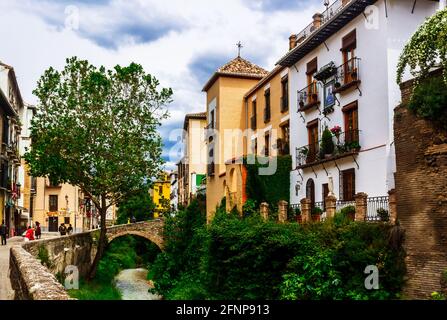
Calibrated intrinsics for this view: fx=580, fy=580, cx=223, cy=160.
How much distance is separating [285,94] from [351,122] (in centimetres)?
761

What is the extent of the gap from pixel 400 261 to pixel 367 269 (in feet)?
3.79

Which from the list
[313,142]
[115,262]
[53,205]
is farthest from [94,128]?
[53,205]

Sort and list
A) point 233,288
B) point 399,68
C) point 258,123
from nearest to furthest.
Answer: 1. point 399,68
2. point 233,288
3. point 258,123

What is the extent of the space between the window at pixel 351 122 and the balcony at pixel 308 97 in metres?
2.56

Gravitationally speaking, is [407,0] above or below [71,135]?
above

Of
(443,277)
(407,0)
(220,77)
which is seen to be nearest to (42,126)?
(220,77)

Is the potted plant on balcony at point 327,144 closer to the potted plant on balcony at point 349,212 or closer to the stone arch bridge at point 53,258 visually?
the potted plant on balcony at point 349,212

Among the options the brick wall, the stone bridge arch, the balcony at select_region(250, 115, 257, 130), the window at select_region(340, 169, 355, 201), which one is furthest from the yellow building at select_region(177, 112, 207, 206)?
the brick wall

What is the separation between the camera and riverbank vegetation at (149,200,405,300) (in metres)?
17.2

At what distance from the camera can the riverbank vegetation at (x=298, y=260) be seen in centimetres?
1725

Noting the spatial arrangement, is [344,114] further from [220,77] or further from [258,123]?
[220,77]

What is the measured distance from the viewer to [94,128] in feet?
117

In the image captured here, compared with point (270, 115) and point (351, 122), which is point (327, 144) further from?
point (270, 115)

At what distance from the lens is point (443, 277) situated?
14688mm
